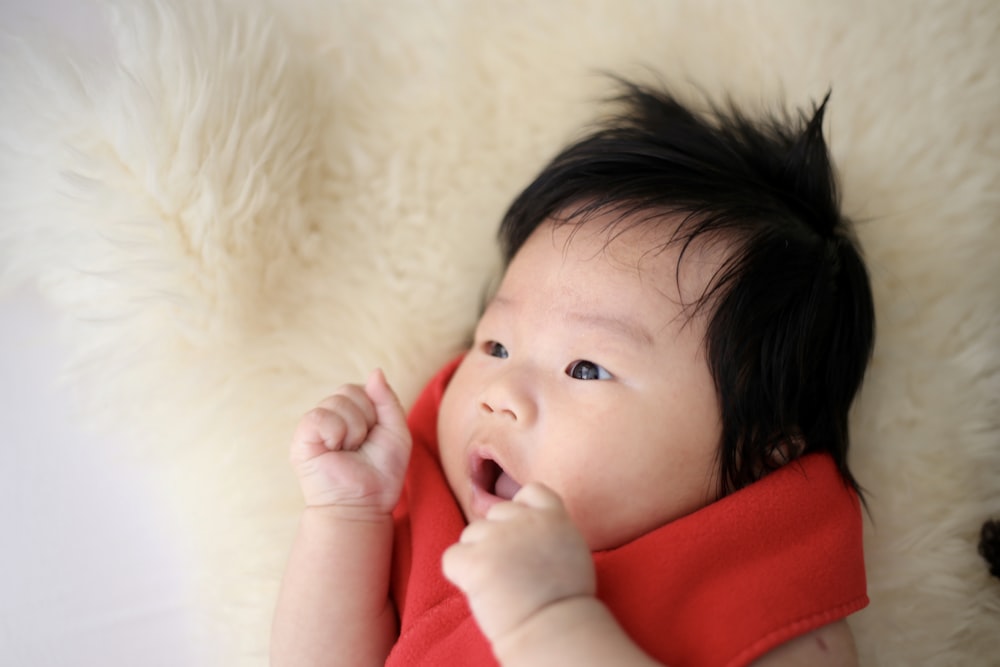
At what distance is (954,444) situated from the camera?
1237 millimetres

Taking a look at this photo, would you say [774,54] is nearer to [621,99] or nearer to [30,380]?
[621,99]

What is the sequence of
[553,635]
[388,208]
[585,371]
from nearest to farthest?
[553,635], [585,371], [388,208]

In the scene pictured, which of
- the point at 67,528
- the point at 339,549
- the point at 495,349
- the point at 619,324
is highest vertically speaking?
the point at 619,324

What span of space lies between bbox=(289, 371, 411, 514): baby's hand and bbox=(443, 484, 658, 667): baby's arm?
261mm

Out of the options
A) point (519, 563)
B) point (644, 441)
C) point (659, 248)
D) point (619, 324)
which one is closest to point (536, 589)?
point (519, 563)

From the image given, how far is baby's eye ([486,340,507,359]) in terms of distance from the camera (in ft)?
3.69

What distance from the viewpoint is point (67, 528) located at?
1.22 meters

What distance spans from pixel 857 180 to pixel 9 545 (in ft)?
4.68

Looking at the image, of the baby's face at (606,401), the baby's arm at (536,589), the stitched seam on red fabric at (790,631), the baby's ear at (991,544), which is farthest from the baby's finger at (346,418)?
the baby's ear at (991,544)

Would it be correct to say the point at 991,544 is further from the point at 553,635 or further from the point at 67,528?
the point at 67,528

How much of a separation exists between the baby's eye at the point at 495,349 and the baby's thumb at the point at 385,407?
15 centimetres

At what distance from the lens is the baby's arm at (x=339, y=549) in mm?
1027

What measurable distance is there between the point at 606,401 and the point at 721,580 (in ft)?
0.81

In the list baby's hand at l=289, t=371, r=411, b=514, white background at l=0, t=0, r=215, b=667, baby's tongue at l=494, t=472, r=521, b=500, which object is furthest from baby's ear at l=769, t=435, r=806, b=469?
white background at l=0, t=0, r=215, b=667
